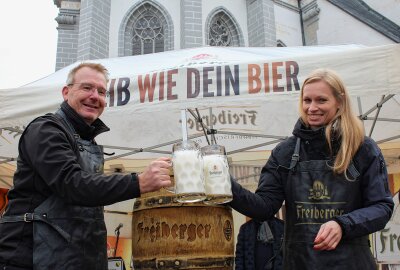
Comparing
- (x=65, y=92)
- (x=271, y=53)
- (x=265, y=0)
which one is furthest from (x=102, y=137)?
(x=265, y=0)

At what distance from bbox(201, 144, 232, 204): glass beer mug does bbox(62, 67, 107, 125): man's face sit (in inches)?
26.0

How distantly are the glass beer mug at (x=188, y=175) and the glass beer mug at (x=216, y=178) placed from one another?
0.18 ft

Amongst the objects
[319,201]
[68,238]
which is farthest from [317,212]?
[68,238]

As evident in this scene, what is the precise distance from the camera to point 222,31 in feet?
51.0

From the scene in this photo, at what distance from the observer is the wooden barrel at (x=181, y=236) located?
1968 millimetres

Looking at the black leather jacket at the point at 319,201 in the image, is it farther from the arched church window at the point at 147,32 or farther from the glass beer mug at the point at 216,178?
the arched church window at the point at 147,32

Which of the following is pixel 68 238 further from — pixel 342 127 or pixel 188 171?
pixel 342 127

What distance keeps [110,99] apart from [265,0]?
44.6 feet

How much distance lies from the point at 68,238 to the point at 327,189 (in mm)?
1085

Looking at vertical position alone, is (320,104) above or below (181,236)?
above

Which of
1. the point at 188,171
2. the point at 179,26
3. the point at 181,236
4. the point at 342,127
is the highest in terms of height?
the point at 179,26

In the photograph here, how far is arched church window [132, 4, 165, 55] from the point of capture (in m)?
14.8

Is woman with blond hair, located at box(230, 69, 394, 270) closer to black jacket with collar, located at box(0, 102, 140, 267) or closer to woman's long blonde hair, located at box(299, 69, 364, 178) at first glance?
woman's long blonde hair, located at box(299, 69, 364, 178)

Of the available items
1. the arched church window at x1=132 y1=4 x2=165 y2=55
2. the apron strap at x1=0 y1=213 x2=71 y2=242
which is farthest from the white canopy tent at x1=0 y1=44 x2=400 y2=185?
the arched church window at x1=132 y1=4 x2=165 y2=55
